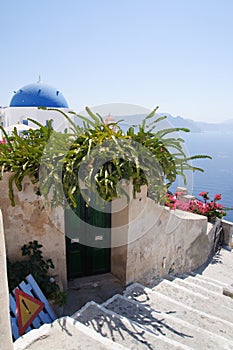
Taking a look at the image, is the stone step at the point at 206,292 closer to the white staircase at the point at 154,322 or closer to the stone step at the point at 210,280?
the white staircase at the point at 154,322

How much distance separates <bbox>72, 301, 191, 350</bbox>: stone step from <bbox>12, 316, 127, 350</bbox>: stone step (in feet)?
0.97

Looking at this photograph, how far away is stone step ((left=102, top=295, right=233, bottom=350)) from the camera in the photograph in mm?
2965

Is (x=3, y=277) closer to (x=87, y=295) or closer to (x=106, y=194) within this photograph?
(x=106, y=194)

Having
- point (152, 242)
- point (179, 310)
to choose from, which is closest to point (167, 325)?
point (179, 310)

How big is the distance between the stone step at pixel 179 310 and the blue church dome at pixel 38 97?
18.4 metres

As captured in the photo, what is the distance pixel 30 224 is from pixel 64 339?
1570 mm

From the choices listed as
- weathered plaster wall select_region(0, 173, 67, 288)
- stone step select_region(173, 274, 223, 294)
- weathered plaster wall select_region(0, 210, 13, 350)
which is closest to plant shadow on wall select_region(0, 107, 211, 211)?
weathered plaster wall select_region(0, 173, 67, 288)

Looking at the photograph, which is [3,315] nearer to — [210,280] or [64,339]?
[64,339]

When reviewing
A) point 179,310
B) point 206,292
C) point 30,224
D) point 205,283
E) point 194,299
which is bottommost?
point 205,283

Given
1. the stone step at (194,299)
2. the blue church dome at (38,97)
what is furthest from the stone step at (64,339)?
the blue church dome at (38,97)

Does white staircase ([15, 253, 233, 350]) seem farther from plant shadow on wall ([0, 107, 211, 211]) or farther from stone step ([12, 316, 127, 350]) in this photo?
plant shadow on wall ([0, 107, 211, 211])

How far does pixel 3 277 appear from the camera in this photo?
1.61m

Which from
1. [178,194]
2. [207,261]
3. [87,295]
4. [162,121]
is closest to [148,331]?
[87,295]

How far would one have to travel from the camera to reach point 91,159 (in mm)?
3545
